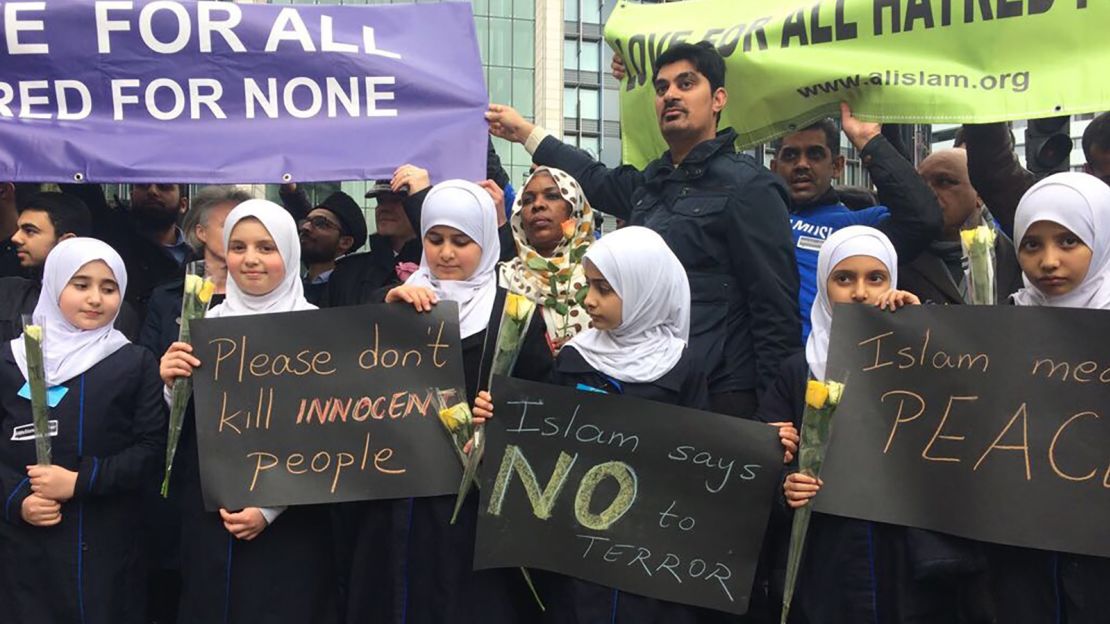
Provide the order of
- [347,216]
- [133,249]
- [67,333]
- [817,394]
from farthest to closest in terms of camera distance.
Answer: [347,216], [133,249], [67,333], [817,394]

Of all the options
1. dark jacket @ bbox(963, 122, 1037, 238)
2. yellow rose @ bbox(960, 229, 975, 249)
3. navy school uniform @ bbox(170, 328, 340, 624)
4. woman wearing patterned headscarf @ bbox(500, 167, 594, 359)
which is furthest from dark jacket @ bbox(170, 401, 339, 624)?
dark jacket @ bbox(963, 122, 1037, 238)

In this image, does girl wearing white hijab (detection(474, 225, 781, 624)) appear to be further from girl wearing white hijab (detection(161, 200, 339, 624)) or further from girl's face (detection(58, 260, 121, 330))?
girl's face (detection(58, 260, 121, 330))

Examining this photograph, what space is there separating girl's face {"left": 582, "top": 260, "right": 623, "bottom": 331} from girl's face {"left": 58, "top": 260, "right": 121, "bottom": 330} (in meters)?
1.78

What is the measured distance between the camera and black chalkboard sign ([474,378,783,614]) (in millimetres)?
3250

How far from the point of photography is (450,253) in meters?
3.79

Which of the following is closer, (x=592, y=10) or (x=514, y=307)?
(x=514, y=307)

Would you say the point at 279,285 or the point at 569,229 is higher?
the point at 569,229

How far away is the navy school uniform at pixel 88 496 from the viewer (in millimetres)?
3707

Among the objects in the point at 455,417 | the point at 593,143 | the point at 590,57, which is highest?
the point at 590,57

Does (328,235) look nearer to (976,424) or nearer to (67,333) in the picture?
(67,333)

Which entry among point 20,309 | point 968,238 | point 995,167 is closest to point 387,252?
point 20,309

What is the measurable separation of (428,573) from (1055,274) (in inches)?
82.7

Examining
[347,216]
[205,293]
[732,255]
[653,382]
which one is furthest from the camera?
[347,216]

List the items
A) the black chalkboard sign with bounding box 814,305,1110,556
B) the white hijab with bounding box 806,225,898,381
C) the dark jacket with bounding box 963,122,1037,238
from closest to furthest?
the black chalkboard sign with bounding box 814,305,1110,556
the white hijab with bounding box 806,225,898,381
the dark jacket with bounding box 963,122,1037,238
